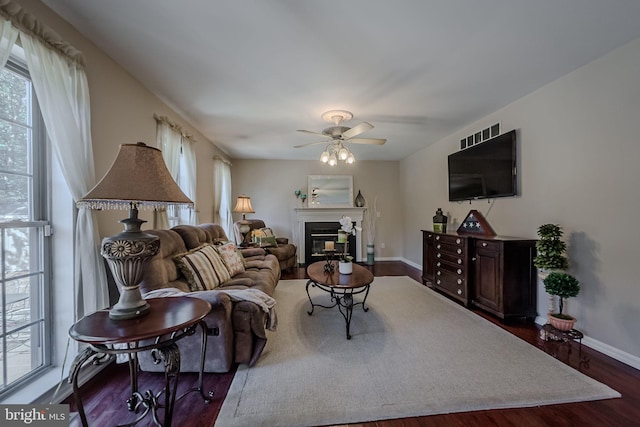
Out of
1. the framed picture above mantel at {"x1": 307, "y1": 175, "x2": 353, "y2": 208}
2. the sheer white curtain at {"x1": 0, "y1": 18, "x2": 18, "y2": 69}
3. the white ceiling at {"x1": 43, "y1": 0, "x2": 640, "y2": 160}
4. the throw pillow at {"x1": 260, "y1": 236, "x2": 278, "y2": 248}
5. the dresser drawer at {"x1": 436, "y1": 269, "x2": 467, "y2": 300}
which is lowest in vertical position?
the dresser drawer at {"x1": 436, "y1": 269, "x2": 467, "y2": 300}

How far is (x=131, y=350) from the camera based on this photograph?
1173mm

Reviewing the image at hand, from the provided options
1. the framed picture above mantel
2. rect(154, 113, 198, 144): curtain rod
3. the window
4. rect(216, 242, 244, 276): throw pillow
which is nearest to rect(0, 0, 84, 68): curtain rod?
the window

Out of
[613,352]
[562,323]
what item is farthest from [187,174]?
[613,352]

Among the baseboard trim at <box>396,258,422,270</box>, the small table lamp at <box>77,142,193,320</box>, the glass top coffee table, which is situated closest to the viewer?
the small table lamp at <box>77,142,193,320</box>

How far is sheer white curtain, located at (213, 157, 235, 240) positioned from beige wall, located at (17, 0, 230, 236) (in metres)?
1.93

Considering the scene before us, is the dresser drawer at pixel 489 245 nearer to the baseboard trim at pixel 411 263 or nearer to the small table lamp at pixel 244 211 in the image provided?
the baseboard trim at pixel 411 263

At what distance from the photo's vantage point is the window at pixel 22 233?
1.54 m

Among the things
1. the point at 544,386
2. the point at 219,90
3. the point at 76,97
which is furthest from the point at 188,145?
the point at 544,386

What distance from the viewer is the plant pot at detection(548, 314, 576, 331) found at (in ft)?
7.31

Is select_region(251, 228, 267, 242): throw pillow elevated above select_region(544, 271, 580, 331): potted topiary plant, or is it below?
above

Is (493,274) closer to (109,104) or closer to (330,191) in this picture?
(330,191)

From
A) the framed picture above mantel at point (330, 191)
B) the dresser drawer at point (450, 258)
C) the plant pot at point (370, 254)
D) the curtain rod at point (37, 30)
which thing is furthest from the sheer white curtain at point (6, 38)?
the plant pot at point (370, 254)

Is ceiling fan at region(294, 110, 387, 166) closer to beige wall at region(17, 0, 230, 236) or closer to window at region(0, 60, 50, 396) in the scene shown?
beige wall at region(17, 0, 230, 236)

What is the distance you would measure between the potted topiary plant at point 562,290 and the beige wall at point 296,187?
4088mm
